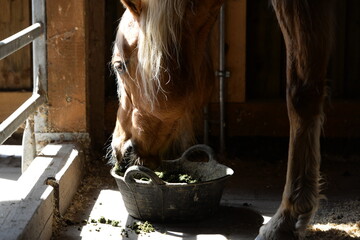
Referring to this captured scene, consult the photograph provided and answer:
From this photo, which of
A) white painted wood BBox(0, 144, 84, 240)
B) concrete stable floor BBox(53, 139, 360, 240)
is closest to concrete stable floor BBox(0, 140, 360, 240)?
concrete stable floor BBox(53, 139, 360, 240)

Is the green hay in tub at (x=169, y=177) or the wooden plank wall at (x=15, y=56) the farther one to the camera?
the wooden plank wall at (x=15, y=56)

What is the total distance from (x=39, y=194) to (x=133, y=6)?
1.06 m

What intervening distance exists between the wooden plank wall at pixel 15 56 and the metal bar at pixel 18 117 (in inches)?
56.0

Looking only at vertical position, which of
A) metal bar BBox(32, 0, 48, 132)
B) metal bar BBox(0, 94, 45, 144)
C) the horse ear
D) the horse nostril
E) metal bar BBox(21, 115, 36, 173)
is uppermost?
the horse ear

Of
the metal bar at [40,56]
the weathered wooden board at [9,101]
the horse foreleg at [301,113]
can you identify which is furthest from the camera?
the weathered wooden board at [9,101]

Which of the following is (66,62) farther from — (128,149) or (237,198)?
(237,198)

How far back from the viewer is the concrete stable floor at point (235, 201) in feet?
11.3

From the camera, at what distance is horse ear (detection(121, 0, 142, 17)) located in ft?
10.3

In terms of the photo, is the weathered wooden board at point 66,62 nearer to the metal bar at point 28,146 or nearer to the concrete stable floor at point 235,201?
the metal bar at point 28,146

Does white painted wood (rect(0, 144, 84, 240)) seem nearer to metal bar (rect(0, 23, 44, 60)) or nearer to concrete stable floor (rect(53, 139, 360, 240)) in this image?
concrete stable floor (rect(53, 139, 360, 240))

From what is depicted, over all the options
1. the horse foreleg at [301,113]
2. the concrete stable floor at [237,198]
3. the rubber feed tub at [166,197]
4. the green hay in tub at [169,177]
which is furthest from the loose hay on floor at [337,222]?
the green hay in tub at [169,177]

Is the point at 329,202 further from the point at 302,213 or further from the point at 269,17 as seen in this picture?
the point at 269,17

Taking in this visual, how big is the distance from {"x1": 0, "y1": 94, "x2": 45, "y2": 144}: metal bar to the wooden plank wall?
1.42m

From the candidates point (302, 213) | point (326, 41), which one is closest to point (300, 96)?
point (326, 41)
